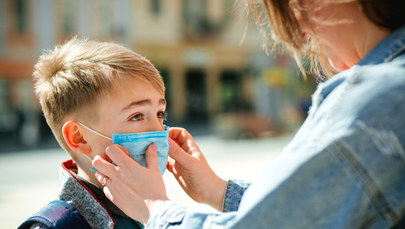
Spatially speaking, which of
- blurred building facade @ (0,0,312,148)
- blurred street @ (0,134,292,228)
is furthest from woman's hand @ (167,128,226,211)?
blurred building facade @ (0,0,312,148)

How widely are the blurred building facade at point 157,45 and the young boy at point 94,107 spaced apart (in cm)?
1254

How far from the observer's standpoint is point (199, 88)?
23.6 m

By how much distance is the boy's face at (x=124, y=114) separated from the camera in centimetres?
150

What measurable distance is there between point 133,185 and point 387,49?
75cm

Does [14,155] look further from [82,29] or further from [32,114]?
[82,29]

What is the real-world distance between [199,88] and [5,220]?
19.3m

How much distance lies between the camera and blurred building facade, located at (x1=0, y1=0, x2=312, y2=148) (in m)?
16.9

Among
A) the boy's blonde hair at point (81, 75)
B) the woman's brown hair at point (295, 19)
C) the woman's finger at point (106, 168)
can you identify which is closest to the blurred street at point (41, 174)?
the boy's blonde hair at point (81, 75)

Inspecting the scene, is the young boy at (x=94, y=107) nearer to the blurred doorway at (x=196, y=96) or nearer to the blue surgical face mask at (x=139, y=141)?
the blue surgical face mask at (x=139, y=141)

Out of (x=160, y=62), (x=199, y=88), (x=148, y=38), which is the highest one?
(x=148, y=38)

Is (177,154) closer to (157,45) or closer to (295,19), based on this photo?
(295,19)

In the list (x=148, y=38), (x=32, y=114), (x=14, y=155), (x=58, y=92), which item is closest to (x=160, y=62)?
(x=148, y=38)

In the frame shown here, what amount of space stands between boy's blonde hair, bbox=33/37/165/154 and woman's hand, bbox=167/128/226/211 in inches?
11.7

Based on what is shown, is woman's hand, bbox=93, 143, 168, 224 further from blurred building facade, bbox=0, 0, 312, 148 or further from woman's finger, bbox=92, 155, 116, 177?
blurred building facade, bbox=0, 0, 312, 148
